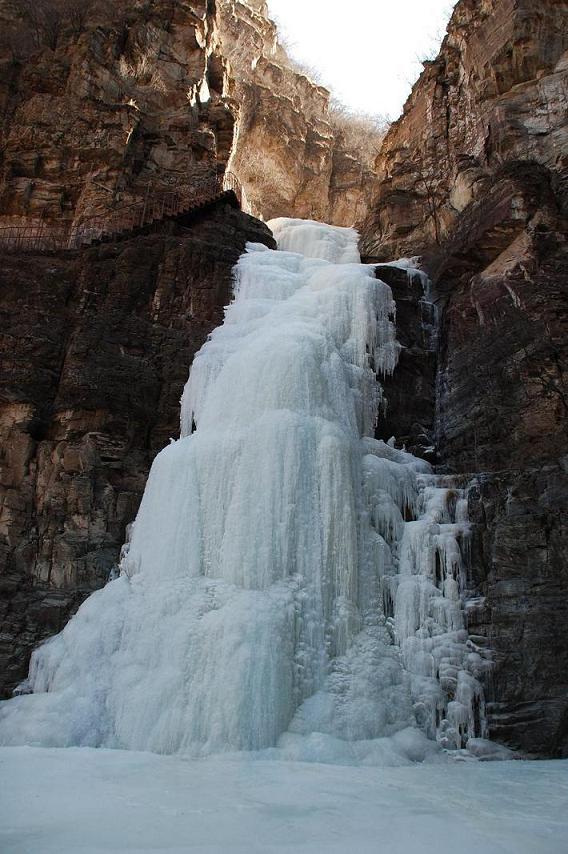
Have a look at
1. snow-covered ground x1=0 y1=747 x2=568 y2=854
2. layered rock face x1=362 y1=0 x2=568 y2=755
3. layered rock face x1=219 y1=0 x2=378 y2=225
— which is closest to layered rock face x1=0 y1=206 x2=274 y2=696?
snow-covered ground x1=0 y1=747 x2=568 y2=854

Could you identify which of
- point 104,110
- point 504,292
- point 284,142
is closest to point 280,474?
point 504,292

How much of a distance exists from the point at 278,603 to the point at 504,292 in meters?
7.75

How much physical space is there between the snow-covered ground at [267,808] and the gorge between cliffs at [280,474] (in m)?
0.04

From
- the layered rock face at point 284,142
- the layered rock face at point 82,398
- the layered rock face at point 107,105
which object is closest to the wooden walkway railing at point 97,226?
the layered rock face at point 107,105

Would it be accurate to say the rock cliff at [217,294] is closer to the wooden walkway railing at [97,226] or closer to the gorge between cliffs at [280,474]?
the gorge between cliffs at [280,474]

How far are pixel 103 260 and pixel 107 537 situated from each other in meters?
6.11

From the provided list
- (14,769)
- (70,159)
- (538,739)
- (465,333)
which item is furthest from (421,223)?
Result: (14,769)

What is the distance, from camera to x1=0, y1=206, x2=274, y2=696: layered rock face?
1027 centimetres

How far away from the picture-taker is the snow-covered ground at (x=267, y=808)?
342cm

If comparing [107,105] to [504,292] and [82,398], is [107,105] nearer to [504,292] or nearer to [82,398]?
[82,398]

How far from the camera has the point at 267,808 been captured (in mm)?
4293

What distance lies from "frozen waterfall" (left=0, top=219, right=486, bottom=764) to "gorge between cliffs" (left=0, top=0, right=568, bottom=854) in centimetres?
4

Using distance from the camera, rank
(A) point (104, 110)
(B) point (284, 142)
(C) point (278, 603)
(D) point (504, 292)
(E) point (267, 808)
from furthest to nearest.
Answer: (B) point (284, 142) → (A) point (104, 110) → (D) point (504, 292) → (C) point (278, 603) → (E) point (267, 808)

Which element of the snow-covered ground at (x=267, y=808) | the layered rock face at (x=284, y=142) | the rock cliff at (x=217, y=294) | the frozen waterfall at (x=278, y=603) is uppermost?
the layered rock face at (x=284, y=142)
